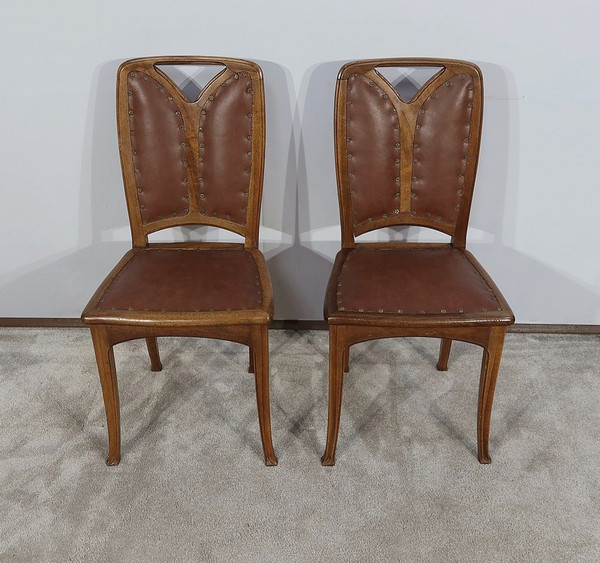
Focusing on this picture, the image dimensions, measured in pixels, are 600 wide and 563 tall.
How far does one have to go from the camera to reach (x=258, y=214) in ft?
5.48

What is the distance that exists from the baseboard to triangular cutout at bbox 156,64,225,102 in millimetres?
821

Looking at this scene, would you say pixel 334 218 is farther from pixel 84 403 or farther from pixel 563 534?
pixel 563 534

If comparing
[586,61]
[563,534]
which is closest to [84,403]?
[563,534]

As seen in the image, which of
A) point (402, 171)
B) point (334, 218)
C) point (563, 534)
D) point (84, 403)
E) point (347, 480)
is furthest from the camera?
point (334, 218)

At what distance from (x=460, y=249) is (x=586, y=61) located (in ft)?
1.99

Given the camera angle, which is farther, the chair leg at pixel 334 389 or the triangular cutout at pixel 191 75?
the triangular cutout at pixel 191 75

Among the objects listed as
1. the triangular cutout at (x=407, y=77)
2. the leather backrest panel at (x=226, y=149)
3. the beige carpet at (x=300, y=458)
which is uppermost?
the triangular cutout at (x=407, y=77)

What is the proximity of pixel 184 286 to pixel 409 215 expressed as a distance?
2.12 feet

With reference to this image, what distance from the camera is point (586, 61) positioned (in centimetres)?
165

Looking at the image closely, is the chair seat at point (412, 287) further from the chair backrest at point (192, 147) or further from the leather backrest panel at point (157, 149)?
the leather backrest panel at point (157, 149)

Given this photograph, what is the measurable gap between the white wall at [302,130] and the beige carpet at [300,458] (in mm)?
255

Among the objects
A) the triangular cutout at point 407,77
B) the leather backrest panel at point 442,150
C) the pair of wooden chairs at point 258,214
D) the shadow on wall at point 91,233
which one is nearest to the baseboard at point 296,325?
the shadow on wall at point 91,233

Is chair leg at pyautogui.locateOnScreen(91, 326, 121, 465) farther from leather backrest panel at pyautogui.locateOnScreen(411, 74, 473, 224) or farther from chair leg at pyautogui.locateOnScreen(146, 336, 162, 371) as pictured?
leather backrest panel at pyautogui.locateOnScreen(411, 74, 473, 224)

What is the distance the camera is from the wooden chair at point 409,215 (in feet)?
4.65
